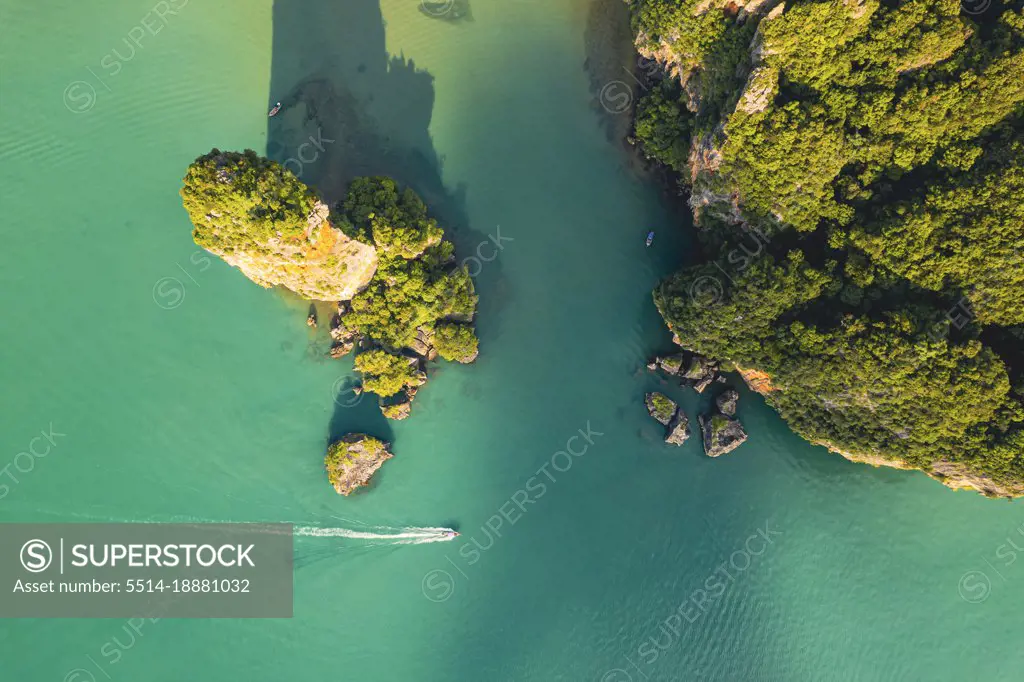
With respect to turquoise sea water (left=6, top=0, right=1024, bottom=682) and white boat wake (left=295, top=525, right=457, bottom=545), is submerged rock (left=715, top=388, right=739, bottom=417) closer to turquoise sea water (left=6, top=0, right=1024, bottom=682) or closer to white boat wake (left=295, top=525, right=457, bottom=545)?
turquoise sea water (left=6, top=0, right=1024, bottom=682)

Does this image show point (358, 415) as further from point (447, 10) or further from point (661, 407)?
point (447, 10)

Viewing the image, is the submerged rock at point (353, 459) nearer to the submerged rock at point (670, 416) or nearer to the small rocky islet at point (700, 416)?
the submerged rock at point (670, 416)

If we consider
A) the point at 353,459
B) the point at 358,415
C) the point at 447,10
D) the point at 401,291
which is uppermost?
the point at 447,10

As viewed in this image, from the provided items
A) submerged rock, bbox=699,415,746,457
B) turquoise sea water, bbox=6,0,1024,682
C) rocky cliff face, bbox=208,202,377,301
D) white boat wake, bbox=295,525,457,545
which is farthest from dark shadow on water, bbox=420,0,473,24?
white boat wake, bbox=295,525,457,545

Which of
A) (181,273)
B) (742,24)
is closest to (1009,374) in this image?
(742,24)

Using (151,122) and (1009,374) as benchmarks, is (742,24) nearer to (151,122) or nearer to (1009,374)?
(1009,374)

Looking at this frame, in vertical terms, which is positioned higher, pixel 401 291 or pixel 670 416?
pixel 670 416

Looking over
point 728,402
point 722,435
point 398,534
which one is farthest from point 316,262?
point 722,435

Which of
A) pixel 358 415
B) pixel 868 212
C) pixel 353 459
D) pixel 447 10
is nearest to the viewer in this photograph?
pixel 868 212
